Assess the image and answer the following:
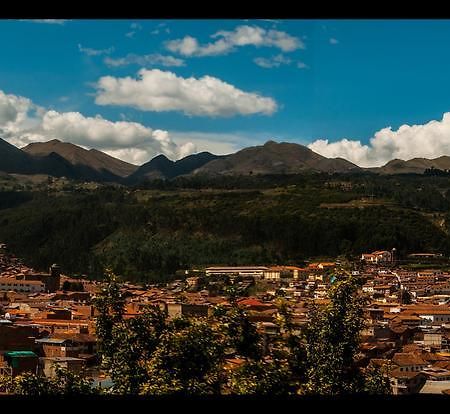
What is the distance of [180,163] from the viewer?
544ft

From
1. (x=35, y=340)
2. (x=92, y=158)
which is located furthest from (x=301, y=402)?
(x=92, y=158)

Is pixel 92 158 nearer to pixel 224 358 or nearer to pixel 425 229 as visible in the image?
pixel 425 229

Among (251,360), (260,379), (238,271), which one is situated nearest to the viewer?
(260,379)

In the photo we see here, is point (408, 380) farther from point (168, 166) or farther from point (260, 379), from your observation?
point (168, 166)

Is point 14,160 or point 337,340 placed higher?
point 14,160

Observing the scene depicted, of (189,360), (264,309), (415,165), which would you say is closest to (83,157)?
(415,165)

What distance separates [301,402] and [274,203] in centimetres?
5761

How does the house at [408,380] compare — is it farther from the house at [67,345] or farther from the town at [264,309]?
the house at [67,345]

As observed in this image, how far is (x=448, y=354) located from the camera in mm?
17859

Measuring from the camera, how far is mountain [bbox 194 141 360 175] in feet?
449

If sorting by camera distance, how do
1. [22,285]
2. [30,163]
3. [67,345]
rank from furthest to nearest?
[30,163] → [22,285] → [67,345]

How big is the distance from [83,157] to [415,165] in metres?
77.7

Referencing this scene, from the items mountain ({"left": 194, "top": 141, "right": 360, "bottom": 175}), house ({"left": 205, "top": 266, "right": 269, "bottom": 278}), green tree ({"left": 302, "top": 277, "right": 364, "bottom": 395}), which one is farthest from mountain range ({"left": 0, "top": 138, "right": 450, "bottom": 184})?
green tree ({"left": 302, "top": 277, "right": 364, "bottom": 395})

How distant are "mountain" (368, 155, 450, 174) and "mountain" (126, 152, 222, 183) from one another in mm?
46896
